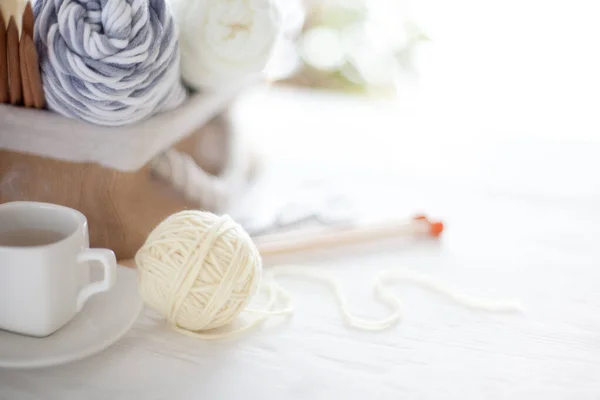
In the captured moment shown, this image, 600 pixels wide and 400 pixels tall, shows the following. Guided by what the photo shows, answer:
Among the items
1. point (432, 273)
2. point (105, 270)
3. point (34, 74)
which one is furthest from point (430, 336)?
point (34, 74)

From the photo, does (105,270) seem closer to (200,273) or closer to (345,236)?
(200,273)

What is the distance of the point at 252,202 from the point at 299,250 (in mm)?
96

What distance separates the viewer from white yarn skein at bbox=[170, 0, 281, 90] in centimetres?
53

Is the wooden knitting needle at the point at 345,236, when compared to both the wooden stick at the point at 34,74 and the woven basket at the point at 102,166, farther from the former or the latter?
the wooden stick at the point at 34,74

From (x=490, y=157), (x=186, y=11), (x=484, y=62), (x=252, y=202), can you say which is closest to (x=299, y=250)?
(x=252, y=202)

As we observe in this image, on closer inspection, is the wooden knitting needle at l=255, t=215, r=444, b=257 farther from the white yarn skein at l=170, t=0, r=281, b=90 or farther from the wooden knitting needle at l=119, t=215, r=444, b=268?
the white yarn skein at l=170, t=0, r=281, b=90

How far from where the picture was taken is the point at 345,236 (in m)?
0.63

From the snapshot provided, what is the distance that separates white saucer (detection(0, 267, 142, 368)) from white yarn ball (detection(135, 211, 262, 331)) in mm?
23

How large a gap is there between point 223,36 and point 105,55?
0.33 ft

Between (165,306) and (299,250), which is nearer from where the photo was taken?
(165,306)

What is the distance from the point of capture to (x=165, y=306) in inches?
19.1

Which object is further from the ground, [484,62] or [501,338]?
[484,62]

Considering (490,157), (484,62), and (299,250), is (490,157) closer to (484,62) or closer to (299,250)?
(299,250)

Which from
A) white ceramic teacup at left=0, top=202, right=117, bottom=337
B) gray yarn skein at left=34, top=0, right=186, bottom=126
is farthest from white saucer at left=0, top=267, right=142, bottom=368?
gray yarn skein at left=34, top=0, right=186, bottom=126
